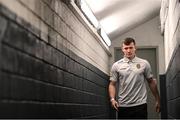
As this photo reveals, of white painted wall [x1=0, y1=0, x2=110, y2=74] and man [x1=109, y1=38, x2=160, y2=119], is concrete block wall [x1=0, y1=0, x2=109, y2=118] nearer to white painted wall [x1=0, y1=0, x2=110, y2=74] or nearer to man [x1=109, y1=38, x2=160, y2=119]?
white painted wall [x1=0, y1=0, x2=110, y2=74]

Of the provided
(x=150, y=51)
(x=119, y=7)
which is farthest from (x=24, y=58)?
(x=150, y=51)

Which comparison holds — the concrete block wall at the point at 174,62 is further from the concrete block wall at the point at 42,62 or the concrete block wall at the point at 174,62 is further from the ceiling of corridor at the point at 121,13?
the concrete block wall at the point at 42,62

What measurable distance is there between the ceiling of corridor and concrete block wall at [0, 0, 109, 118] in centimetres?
91

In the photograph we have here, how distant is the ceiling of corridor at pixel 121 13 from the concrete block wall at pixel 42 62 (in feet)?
3.00

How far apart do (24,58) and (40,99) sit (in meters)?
0.51

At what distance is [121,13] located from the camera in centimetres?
690

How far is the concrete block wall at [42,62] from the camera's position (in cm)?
206

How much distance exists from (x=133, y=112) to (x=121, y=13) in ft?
10.4

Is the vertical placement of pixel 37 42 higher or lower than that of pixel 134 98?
higher

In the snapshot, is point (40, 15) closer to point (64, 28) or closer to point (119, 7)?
point (64, 28)

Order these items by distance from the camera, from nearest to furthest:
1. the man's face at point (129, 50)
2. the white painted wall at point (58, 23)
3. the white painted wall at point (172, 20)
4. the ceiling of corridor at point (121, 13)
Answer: the white painted wall at point (58, 23), the white painted wall at point (172, 20), the man's face at point (129, 50), the ceiling of corridor at point (121, 13)

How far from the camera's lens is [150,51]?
357 inches

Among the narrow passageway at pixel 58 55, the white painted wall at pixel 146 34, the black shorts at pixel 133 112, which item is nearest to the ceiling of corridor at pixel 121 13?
the narrow passageway at pixel 58 55

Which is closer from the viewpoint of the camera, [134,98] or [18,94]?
[18,94]
